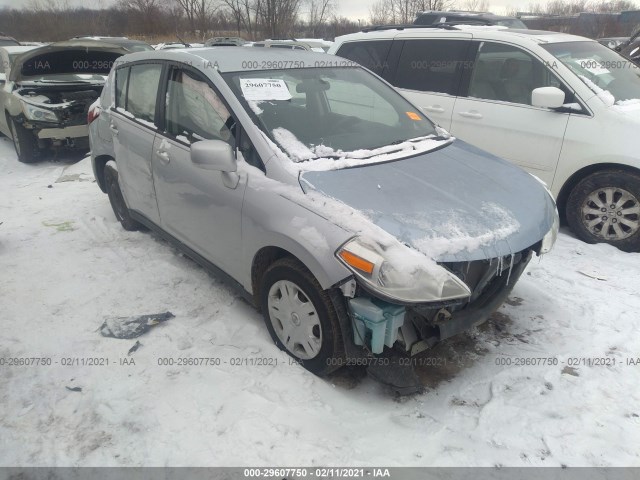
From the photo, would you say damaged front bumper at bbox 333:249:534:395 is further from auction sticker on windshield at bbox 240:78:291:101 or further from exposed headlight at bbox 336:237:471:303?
auction sticker on windshield at bbox 240:78:291:101

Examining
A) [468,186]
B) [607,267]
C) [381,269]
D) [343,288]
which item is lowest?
[607,267]

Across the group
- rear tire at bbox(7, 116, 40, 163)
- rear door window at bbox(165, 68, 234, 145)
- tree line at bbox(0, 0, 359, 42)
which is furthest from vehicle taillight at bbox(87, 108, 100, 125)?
tree line at bbox(0, 0, 359, 42)

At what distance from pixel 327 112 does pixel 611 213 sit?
288 cm

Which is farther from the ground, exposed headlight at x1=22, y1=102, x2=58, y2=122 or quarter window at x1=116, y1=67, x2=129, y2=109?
quarter window at x1=116, y1=67, x2=129, y2=109

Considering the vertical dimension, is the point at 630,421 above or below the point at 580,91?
below

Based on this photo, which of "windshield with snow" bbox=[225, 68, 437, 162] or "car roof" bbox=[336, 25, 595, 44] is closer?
"windshield with snow" bbox=[225, 68, 437, 162]

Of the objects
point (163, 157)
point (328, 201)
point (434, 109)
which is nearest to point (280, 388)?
point (328, 201)

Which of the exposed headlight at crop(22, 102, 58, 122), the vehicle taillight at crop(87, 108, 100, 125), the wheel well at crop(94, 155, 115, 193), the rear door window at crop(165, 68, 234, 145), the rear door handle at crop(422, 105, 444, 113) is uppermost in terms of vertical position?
the rear door window at crop(165, 68, 234, 145)

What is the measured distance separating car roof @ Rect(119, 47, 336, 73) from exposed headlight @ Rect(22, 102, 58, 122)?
4228 mm

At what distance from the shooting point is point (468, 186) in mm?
2766

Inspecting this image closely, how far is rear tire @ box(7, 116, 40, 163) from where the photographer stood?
23.5 ft

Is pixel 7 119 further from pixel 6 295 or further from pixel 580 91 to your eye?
pixel 580 91

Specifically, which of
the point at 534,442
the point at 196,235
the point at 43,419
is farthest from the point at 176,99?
the point at 534,442

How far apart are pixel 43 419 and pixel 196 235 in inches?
58.7
